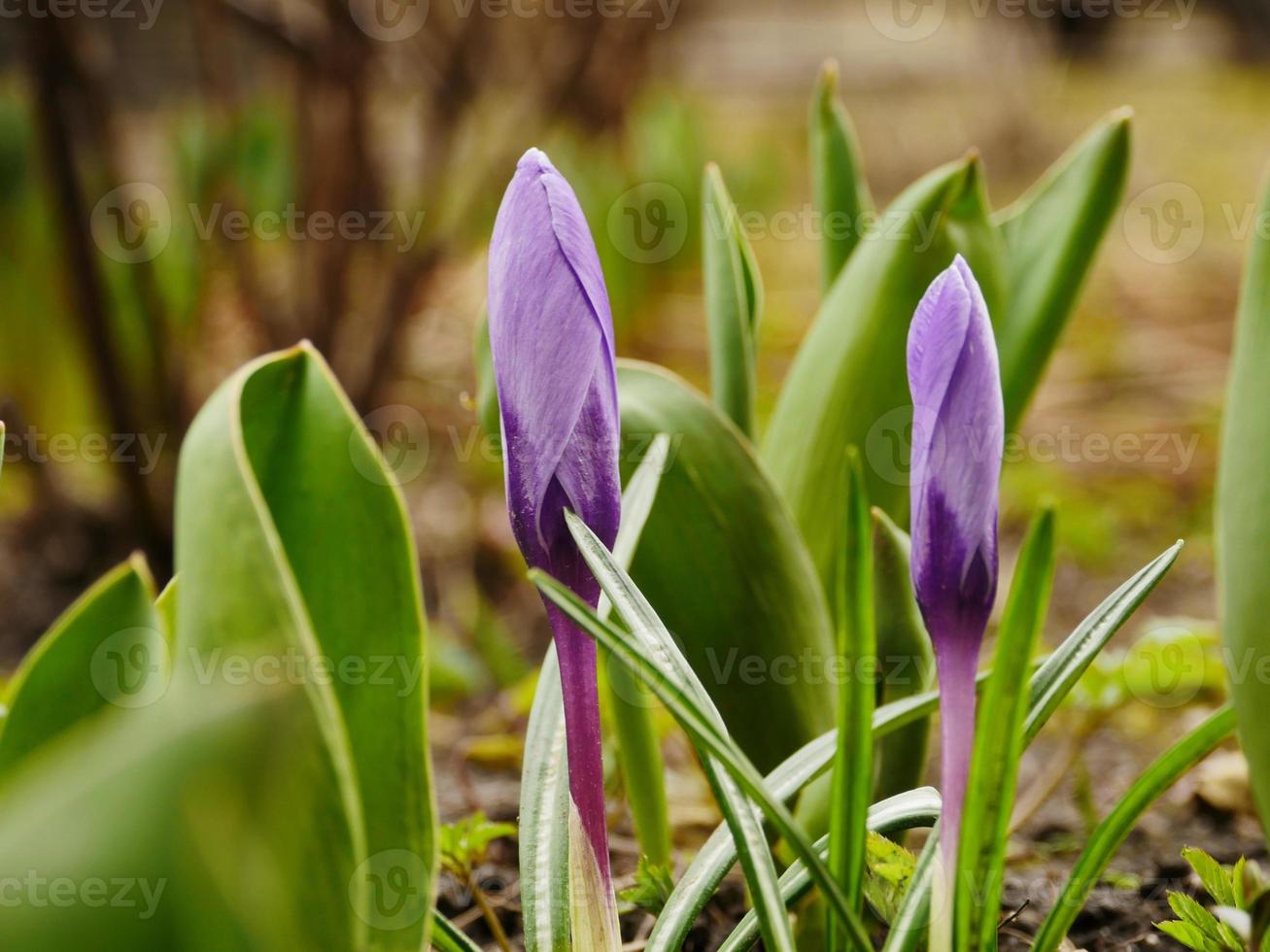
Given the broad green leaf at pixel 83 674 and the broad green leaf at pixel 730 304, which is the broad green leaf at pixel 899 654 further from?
the broad green leaf at pixel 83 674

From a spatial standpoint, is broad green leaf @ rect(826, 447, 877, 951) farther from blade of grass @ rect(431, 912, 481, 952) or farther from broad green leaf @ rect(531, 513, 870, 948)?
blade of grass @ rect(431, 912, 481, 952)

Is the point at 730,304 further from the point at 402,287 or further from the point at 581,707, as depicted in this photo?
the point at 402,287

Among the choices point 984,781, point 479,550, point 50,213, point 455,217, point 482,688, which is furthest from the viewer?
point 455,217

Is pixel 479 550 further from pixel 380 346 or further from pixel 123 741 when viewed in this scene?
pixel 123 741

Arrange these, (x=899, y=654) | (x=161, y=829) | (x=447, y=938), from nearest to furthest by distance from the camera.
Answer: (x=161, y=829) < (x=447, y=938) < (x=899, y=654)

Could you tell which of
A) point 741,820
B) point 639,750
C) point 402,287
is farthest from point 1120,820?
point 402,287

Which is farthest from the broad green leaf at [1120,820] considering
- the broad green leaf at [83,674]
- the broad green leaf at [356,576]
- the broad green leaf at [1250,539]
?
the broad green leaf at [83,674]

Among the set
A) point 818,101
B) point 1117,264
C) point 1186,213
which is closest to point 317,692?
point 818,101
